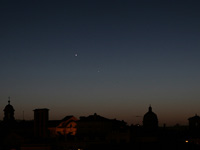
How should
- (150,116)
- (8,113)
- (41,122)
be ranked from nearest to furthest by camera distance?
(41,122) → (8,113) → (150,116)

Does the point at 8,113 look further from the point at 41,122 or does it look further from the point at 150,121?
the point at 150,121

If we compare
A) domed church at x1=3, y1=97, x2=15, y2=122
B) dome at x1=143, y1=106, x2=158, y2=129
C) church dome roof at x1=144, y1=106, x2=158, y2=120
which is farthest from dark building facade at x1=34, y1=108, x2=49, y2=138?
church dome roof at x1=144, y1=106, x2=158, y2=120

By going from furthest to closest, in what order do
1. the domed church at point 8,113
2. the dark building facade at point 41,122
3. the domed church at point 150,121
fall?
1. the domed church at point 150,121
2. the domed church at point 8,113
3. the dark building facade at point 41,122

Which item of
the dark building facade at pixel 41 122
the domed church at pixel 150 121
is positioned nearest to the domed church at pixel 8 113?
the dark building facade at pixel 41 122

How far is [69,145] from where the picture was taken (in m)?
64.2

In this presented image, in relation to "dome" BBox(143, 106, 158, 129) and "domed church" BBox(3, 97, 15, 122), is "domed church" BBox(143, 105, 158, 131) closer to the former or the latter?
"dome" BBox(143, 106, 158, 129)

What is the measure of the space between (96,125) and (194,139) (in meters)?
A: 19.8

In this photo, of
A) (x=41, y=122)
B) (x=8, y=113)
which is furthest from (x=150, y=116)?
(x=8, y=113)

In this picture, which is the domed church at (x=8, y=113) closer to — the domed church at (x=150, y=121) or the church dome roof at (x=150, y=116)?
the domed church at (x=150, y=121)

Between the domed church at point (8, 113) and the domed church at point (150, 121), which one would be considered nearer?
the domed church at point (8, 113)

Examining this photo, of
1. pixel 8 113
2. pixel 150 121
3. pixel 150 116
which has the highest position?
pixel 8 113

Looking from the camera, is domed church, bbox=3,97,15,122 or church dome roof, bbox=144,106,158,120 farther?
church dome roof, bbox=144,106,158,120

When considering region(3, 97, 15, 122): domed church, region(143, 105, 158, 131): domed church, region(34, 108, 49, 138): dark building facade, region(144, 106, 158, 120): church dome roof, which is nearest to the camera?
region(34, 108, 49, 138): dark building facade

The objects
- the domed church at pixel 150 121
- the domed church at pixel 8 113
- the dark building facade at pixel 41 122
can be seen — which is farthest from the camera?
the domed church at pixel 150 121
